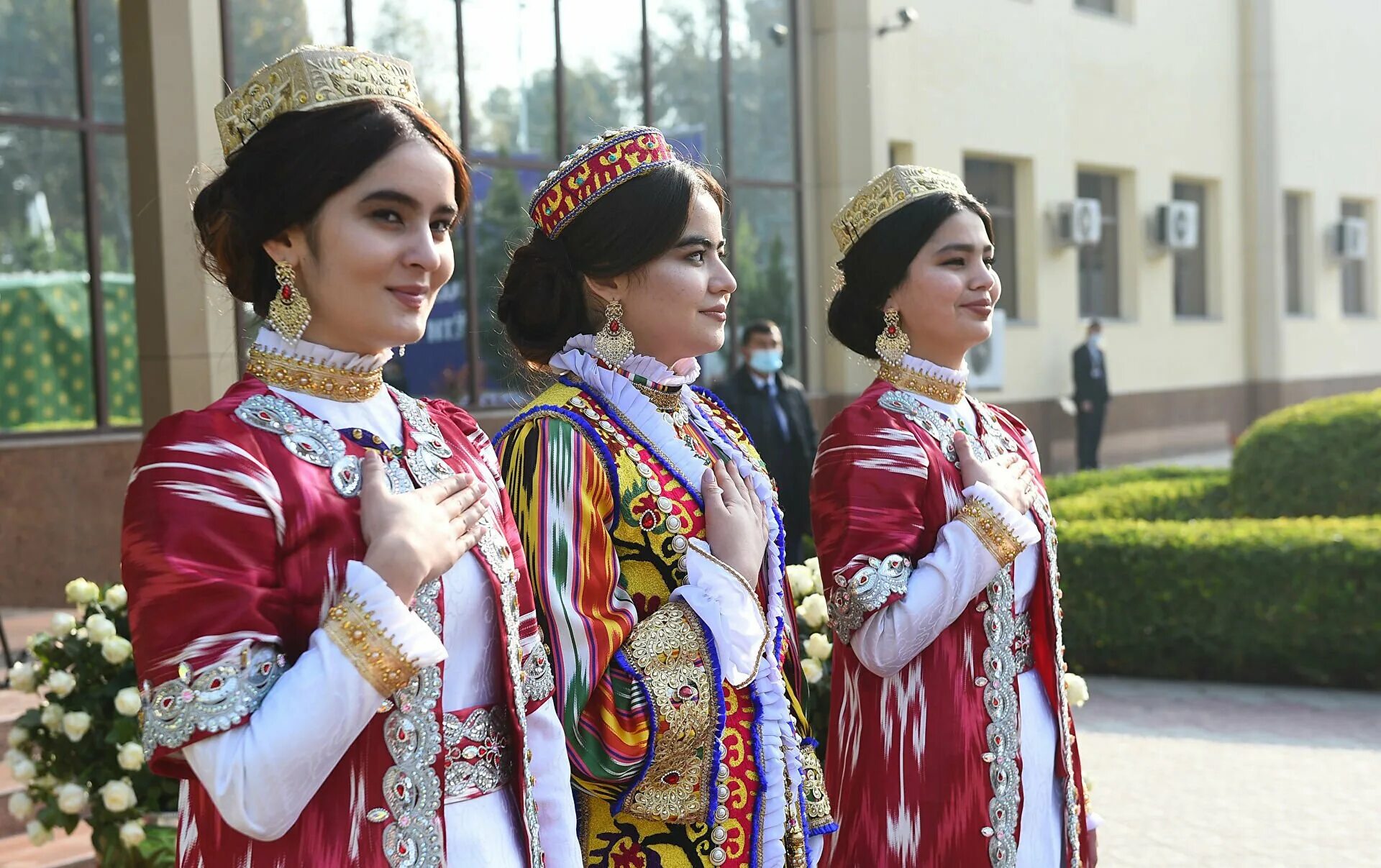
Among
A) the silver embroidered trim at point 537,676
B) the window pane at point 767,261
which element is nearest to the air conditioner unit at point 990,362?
the window pane at point 767,261

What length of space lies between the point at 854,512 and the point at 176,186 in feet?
13.9

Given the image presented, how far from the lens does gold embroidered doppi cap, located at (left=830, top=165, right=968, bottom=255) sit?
3.11m

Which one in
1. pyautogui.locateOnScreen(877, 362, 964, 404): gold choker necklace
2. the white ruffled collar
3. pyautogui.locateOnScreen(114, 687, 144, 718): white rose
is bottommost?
pyautogui.locateOnScreen(114, 687, 144, 718): white rose

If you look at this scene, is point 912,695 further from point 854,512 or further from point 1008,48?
point 1008,48

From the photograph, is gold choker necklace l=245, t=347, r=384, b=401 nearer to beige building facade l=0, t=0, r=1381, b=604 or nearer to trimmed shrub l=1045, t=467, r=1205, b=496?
beige building facade l=0, t=0, r=1381, b=604

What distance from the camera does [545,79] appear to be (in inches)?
506

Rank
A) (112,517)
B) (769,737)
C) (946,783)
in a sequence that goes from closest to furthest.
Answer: (769,737)
(946,783)
(112,517)

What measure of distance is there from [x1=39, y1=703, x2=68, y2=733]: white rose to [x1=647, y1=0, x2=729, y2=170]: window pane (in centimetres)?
1029

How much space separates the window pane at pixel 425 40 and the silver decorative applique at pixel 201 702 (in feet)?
33.3

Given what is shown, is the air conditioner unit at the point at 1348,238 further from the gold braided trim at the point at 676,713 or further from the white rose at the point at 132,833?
the gold braided trim at the point at 676,713

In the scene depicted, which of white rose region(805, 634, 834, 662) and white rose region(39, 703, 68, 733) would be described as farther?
white rose region(805, 634, 834, 662)

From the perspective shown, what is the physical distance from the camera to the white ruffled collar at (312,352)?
193 cm

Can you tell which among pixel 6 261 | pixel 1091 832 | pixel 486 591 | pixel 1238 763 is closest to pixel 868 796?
pixel 1091 832

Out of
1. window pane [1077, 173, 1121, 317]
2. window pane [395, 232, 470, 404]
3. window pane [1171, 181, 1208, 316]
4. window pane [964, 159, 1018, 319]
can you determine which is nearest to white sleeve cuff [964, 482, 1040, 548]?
window pane [395, 232, 470, 404]
